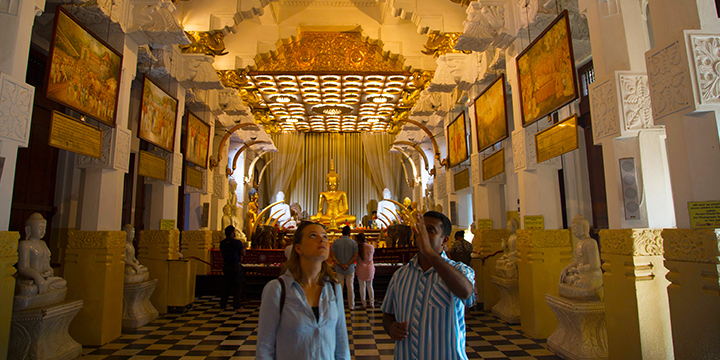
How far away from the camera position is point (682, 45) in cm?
290

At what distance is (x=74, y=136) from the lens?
4.59 meters

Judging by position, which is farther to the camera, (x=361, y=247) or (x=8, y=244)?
(x=361, y=247)

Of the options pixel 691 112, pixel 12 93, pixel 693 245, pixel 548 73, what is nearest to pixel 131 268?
pixel 12 93

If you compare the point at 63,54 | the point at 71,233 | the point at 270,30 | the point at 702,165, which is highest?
the point at 270,30

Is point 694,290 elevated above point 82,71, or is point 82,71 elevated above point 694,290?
point 82,71

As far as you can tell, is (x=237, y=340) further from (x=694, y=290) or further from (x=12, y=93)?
(x=694, y=290)

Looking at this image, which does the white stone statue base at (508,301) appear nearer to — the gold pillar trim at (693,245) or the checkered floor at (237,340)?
the checkered floor at (237,340)

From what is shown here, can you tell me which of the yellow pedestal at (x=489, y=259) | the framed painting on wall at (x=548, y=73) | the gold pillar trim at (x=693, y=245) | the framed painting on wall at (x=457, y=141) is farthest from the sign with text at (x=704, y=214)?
the framed painting on wall at (x=457, y=141)

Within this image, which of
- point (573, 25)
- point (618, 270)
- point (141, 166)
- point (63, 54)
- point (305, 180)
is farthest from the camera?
point (305, 180)

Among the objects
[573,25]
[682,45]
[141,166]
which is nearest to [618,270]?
[682,45]

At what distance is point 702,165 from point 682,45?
88 cm

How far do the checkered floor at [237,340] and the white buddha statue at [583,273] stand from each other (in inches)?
31.1

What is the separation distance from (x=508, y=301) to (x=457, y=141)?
12.8ft

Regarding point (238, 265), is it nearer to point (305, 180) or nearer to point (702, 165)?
point (702, 165)
